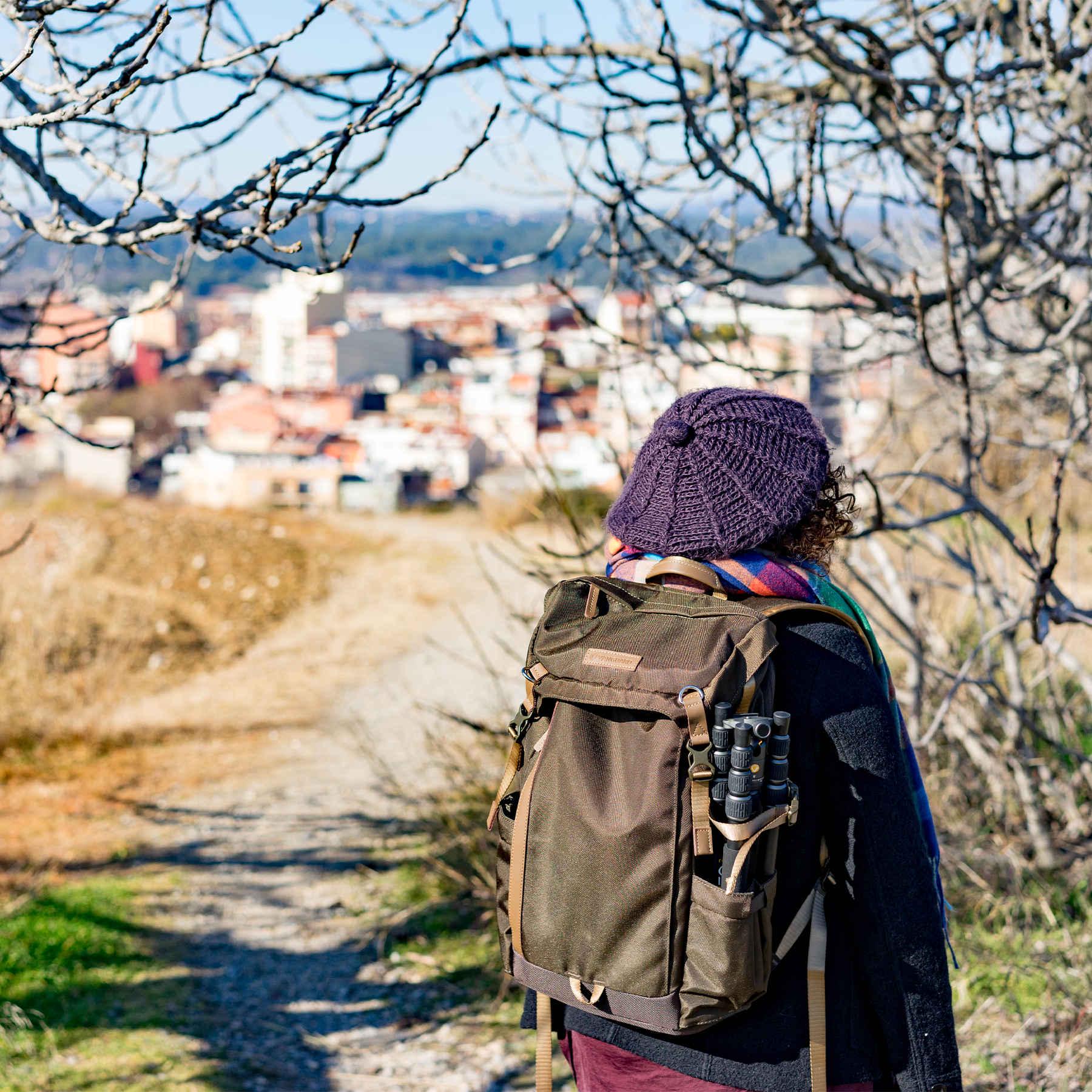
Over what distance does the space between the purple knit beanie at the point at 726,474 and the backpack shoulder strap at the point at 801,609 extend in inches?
3.1

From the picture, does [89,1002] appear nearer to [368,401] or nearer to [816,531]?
[816,531]

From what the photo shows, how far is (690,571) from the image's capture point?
152cm

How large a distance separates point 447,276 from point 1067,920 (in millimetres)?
64325

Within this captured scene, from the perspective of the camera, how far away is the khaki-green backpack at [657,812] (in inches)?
55.2

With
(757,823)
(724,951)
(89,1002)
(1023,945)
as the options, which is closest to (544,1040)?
(724,951)

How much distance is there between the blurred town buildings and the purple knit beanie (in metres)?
1.79

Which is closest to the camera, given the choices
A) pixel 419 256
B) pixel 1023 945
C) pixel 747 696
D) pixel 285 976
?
pixel 747 696

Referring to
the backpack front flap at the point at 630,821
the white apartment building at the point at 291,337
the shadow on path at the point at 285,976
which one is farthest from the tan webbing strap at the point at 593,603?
the white apartment building at the point at 291,337

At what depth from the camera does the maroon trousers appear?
1.59 metres

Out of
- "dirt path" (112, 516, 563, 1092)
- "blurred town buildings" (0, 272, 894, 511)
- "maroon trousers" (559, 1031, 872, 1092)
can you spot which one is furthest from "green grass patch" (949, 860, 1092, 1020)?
"maroon trousers" (559, 1031, 872, 1092)

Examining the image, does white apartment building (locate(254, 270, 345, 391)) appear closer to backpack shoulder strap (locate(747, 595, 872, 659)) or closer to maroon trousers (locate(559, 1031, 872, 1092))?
maroon trousers (locate(559, 1031, 872, 1092))

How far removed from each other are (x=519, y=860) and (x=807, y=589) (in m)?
0.56

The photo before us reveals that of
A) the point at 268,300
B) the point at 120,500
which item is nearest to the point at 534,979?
the point at 120,500

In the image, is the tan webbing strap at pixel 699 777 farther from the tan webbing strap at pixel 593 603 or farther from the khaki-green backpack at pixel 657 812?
the tan webbing strap at pixel 593 603
